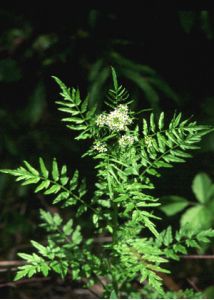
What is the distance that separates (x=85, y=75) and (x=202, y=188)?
135 cm

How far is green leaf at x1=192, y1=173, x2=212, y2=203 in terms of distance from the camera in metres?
2.91

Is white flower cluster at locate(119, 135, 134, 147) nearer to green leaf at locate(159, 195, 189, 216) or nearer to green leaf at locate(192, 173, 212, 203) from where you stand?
green leaf at locate(159, 195, 189, 216)

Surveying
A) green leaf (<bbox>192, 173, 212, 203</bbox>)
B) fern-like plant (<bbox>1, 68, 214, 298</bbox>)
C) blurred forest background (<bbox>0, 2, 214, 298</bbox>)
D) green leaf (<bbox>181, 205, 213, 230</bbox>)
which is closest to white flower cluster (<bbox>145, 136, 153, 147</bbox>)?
fern-like plant (<bbox>1, 68, 214, 298</bbox>)

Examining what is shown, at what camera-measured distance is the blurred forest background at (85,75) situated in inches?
125

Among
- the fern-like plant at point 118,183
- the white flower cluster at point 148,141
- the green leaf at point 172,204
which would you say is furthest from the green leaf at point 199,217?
the white flower cluster at point 148,141

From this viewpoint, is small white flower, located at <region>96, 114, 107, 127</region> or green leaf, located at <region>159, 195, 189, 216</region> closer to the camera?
small white flower, located at <region>96, 114, 107, 127</region>

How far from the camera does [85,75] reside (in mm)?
3604

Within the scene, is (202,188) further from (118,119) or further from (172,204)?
(118,119)

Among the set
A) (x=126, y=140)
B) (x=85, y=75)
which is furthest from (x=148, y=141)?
(x=85, y=75)

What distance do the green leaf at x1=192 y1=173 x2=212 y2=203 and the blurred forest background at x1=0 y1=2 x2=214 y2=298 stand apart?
0.90ft

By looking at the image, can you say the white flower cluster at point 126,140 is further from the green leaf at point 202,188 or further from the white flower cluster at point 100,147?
the green leaf at point 202,188

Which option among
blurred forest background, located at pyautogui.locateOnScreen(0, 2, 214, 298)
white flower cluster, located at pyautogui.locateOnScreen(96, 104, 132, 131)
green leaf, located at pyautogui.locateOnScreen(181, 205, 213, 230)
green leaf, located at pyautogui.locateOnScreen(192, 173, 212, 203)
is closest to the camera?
white flower cluster, located at pyautogui.locateOnScreen(96, 104, 132, 131)

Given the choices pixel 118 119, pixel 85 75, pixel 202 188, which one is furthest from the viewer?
pixel 85 75

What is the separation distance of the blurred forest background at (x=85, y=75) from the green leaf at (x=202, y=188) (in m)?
0.27
